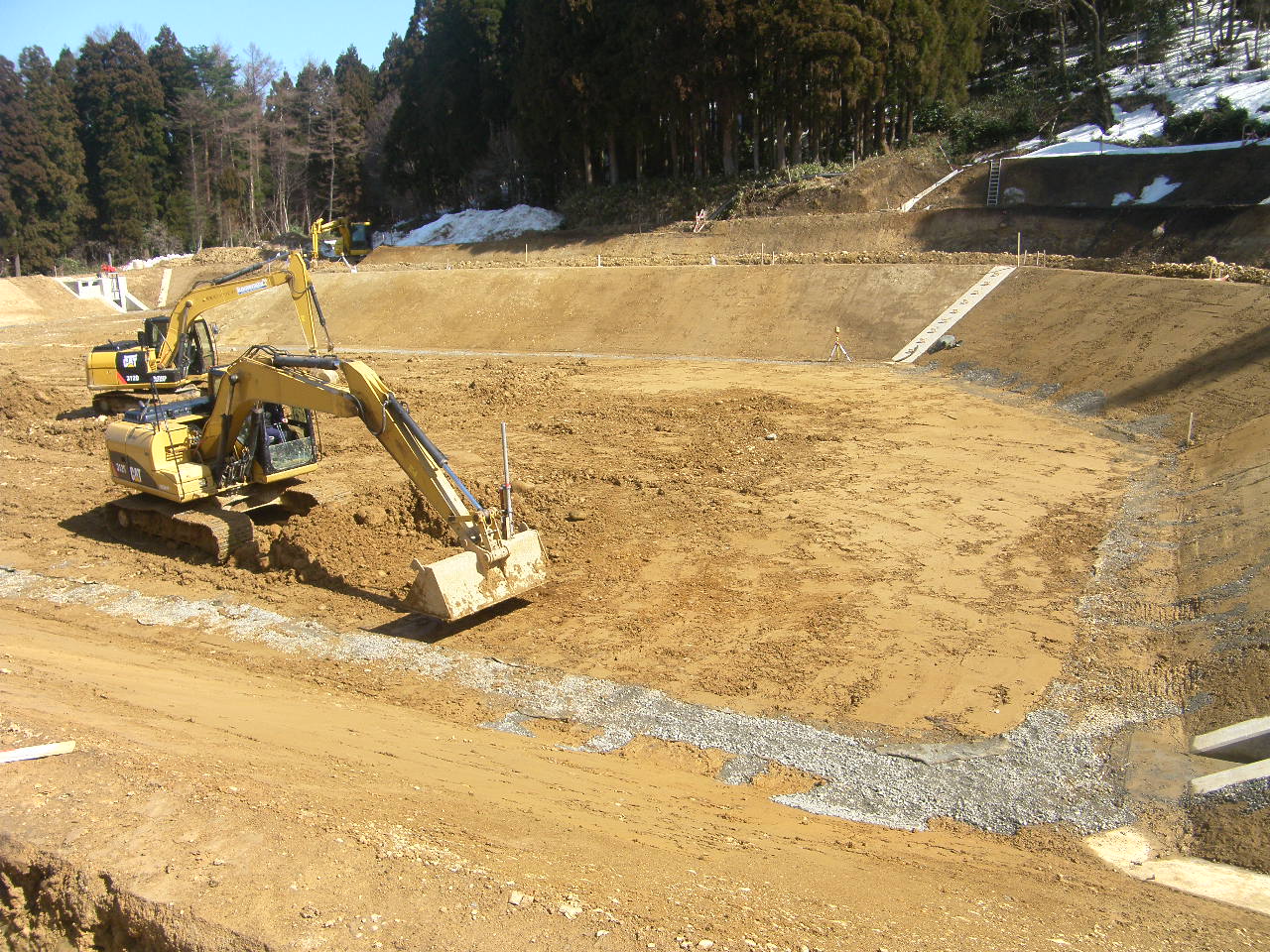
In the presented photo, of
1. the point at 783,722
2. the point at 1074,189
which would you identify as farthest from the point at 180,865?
the point at 1074,189

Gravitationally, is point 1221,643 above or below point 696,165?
below

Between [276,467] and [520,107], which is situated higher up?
[520,107]

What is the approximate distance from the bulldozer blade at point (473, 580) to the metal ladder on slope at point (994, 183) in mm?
34000

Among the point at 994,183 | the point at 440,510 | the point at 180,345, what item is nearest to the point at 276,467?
the point at 440,510

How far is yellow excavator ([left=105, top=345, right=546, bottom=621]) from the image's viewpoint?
10.7 meters

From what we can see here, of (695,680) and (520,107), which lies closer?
(695,680)

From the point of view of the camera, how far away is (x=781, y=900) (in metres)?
5.92

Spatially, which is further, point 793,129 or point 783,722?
point 793,129

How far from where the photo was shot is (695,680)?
1005 centimetres

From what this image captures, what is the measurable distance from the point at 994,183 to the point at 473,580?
35.4 meters

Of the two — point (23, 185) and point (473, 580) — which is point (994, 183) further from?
point (23, 185)

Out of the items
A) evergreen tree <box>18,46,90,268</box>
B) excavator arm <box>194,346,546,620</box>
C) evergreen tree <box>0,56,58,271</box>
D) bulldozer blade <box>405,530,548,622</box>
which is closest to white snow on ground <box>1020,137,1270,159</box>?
bulldozer blade <box>405,530,548,622</box>

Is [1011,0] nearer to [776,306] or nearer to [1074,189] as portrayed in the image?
[1074,189]

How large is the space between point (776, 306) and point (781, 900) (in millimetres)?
26910
